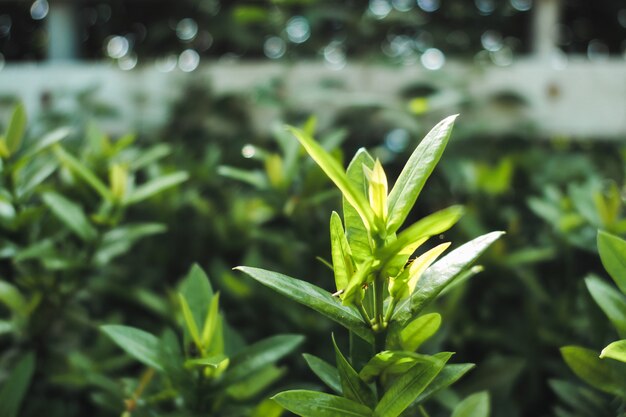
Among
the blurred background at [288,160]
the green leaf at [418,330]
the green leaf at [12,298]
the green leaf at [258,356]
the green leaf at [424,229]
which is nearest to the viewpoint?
the green leaf at [424,229]

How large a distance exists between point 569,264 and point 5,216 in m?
1.13

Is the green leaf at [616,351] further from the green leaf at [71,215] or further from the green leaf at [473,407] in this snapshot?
the green leaf at [71,215]

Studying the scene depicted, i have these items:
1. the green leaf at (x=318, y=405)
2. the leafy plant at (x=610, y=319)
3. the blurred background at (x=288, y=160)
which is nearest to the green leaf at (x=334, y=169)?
the green leaf at (x=318, y=405)

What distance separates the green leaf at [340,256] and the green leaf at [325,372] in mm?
122

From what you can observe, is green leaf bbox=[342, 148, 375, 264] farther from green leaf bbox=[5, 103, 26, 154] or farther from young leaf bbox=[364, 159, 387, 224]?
green leaf bbox=[5, 103, 26, 154]

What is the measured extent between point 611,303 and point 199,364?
54cm

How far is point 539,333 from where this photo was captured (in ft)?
3.71

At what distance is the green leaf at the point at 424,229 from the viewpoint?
541 mm

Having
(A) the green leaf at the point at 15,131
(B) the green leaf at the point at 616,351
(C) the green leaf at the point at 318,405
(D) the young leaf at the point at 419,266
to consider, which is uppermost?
(A) the green leaf at the point at 15,131

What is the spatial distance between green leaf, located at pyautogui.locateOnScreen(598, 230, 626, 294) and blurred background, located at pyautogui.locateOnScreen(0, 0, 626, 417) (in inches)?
11.1

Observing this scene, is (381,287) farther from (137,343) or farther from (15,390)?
(15,390)

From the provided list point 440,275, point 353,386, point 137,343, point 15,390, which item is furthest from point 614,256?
point 15,390

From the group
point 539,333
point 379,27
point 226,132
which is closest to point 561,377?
point 539,333

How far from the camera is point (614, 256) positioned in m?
0.69
